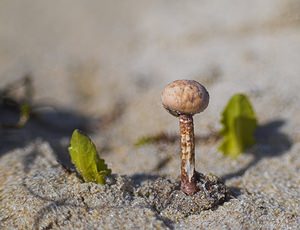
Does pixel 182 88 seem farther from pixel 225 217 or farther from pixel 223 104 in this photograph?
pixel 223 104

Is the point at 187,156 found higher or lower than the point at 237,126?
lower

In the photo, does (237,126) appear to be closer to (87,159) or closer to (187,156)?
(187,156)

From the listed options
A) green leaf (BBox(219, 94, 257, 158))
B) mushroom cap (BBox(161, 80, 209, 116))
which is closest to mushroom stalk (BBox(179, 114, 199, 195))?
mushroom cap (BBox(161, 80, 209, 116))

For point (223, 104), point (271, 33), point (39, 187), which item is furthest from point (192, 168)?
point (271, 33)

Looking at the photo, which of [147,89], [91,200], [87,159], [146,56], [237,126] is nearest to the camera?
[91,200]

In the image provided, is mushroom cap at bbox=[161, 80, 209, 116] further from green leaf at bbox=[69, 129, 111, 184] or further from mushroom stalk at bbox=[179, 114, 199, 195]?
green leaf at bbox=[69, 129, 111, 184]

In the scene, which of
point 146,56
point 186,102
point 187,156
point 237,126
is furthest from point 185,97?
point 146,56
